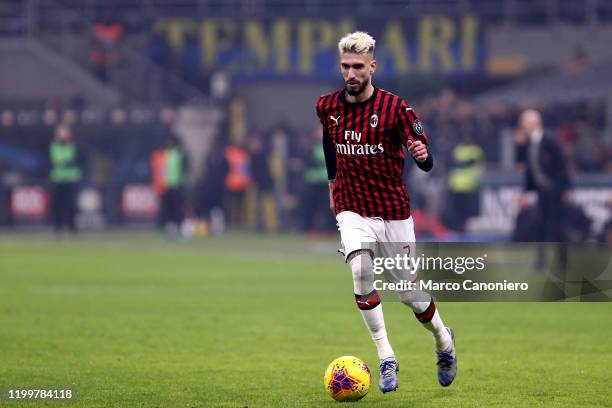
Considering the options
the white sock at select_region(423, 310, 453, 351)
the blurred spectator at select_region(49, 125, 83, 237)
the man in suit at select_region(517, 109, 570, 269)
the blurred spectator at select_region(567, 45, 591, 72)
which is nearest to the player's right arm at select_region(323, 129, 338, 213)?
the white sock at select_region(423, 310, 453, 351)

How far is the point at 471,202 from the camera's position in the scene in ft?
83.3

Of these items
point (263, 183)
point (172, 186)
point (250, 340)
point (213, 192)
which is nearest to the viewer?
point (250, 340)

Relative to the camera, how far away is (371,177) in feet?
30.0

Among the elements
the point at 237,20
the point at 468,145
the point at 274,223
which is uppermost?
the point at 237,20

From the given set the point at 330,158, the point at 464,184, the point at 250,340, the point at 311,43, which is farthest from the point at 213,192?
the point at 330,158

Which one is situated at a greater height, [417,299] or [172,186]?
[417,299]

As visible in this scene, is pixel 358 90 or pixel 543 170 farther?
pixel 543 170

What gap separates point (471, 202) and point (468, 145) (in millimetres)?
1181

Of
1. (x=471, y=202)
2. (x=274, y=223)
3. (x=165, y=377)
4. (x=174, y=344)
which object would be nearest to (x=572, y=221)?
(x=471, y=202)

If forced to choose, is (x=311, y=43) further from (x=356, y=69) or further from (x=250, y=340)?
(x=356, y=69)

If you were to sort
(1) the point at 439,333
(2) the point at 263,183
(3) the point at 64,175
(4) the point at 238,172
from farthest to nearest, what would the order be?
(4) the point at 238,172
(2) the point at 263,183
(3) the point at 64,175
(1) the point at 439,333

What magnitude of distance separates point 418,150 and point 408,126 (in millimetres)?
238

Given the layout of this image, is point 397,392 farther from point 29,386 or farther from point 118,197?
point 118,197

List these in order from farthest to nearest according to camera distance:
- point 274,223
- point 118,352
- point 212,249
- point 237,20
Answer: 1. point 237,20
2. point 274,223
3. point 212,249
4. point 118,352
